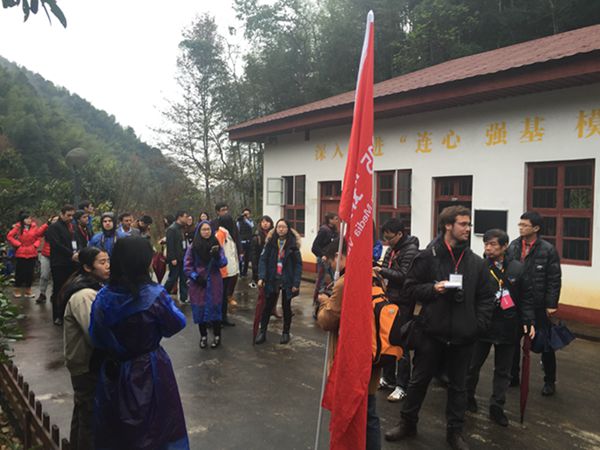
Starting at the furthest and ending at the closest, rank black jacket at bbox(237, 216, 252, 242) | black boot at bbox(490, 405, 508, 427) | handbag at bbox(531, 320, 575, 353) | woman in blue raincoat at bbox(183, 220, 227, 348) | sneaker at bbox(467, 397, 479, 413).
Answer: black jacket at bbox(237, 216, 252, 242), woman in blue raincoat at bbox(183, 220, 227, 348), handbag at bbox(531, 320, 575, 353), sneaker at bbox(467, 397, 479, 413), black boot at bbox(490, 405, 508, 427)

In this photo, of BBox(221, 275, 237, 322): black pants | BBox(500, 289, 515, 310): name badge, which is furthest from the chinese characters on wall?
BBox(221, 275, 237, 322): black pants

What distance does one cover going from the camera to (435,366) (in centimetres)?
366

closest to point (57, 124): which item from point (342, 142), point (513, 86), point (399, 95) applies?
point (342, 142)

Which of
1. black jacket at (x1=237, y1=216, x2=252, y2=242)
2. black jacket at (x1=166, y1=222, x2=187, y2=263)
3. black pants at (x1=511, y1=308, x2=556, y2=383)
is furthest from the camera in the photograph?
black jacket at (x1=237, y1=216, x2=252, y2=242)

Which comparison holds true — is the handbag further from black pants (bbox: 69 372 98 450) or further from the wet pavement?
black pants (bbox: 69 372 98 450)

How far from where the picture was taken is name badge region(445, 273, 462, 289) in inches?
133

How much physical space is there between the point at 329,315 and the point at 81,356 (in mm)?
1556

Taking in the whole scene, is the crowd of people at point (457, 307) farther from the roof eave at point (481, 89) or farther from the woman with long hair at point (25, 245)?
the woman with long hair at point (25, 245)

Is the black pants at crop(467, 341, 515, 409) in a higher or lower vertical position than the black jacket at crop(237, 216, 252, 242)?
lower

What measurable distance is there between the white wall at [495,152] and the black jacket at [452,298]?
17.9 feet

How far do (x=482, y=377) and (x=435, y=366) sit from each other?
198 cm

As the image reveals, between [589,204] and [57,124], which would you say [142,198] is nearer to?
[589,204]

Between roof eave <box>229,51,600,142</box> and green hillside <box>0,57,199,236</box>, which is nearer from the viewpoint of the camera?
roof eave <box>229,51,600,142</box>

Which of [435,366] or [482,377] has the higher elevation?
[435,366]
